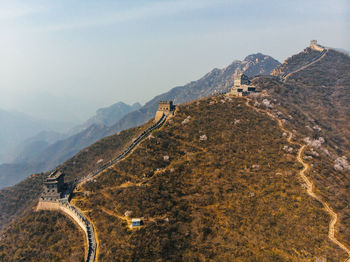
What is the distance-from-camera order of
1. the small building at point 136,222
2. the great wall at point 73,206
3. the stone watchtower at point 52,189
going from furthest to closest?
the stone watchtower at point 52,189
the small building at point 136,222
the great wall at point 73,206

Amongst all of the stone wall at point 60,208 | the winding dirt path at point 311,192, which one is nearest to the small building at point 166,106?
the winding dirt path at point 311,192

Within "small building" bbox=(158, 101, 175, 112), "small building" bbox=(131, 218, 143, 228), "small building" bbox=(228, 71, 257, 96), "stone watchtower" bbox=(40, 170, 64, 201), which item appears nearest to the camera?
"small building" bbox=(131, 218, 143, 228)

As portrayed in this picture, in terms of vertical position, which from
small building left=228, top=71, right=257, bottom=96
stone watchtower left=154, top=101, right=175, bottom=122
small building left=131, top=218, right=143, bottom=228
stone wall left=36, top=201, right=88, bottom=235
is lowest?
stone wall left=36, top=201, right=88, bottom=235

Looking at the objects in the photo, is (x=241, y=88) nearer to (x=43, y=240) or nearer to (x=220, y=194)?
(x=220, y=194)

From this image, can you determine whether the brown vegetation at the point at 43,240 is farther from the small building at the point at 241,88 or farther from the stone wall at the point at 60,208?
the small building at the point at 241,88

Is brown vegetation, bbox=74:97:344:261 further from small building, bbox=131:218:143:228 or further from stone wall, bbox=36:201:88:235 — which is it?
stone wall, bbox=36:201:88:235

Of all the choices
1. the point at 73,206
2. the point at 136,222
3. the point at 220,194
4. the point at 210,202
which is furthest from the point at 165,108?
the point at 136,222

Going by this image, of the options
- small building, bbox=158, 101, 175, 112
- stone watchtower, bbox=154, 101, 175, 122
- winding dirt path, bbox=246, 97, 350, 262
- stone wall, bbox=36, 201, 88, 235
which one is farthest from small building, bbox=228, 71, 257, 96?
stone wall, bbox=36, 201, 88, 235

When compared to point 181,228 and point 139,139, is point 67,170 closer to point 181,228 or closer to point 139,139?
point 139,139

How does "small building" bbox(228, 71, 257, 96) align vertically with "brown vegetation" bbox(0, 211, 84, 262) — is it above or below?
above

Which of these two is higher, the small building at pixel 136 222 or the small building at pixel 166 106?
the small building at pixel 166 106

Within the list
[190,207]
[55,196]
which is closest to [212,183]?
[190,207]

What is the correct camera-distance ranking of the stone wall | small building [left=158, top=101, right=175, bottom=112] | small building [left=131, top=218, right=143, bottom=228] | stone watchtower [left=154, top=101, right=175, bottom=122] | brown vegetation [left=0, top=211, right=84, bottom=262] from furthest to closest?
stone watchtower [left=154, top=101, right=175, bottom=122]
small building [left=158, top=101, right=175, bottom=112]
the stone wall
brown vegetation [left=0, top=211, right=84, bottom=262]
small building [left=131, top=218, right=143, bottom=228]
